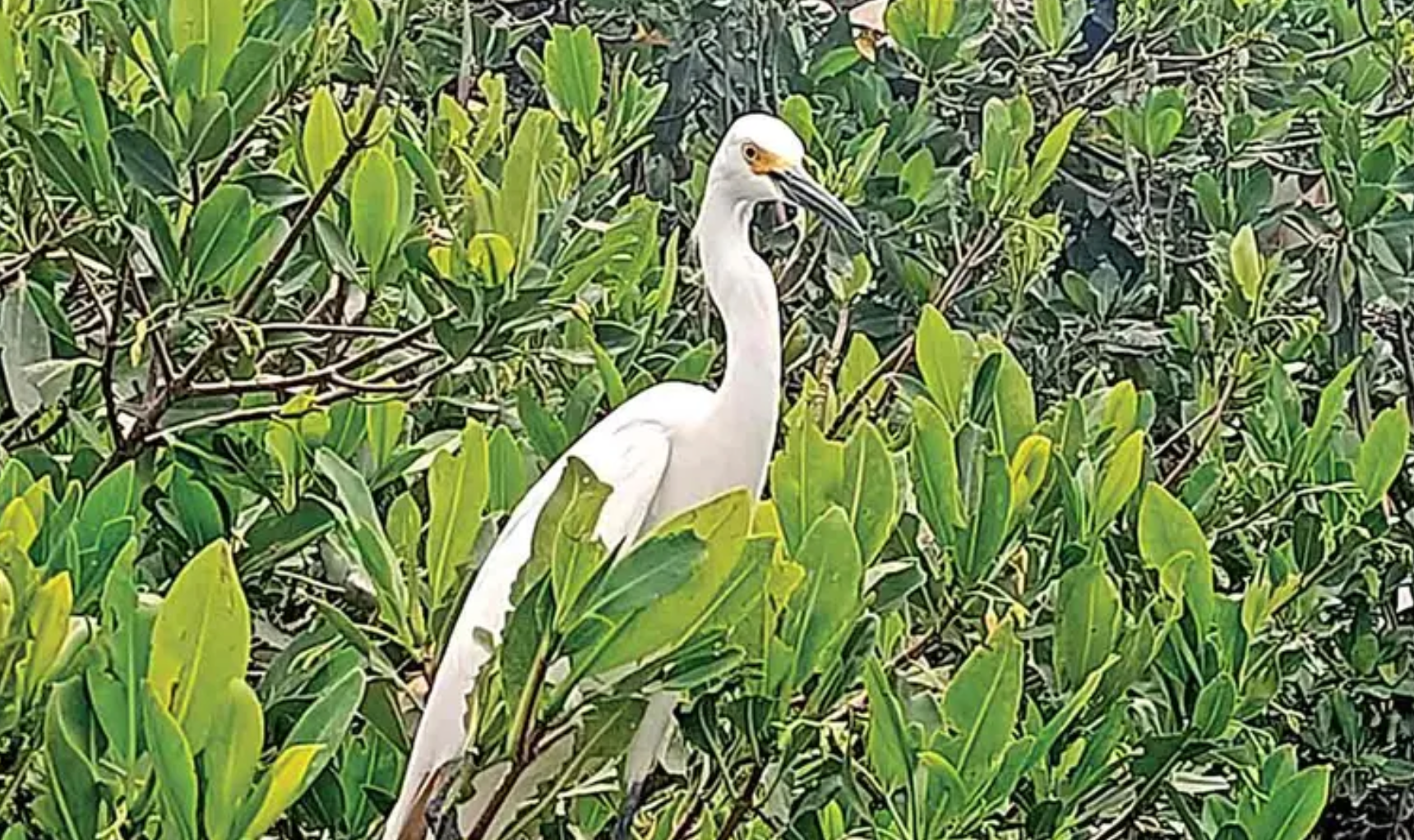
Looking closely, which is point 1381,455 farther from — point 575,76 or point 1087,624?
point 575,76

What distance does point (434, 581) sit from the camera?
1143mm

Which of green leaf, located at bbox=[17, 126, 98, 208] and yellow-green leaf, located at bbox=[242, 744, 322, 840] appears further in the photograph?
green leaf, located at bbox=[17, 126, 98, 208]

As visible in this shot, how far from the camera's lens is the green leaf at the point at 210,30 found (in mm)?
1261

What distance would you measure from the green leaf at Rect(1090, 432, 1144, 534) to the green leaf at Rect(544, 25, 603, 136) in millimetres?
1013

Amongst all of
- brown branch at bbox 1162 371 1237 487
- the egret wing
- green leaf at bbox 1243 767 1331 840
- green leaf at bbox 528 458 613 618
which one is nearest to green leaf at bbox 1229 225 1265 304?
brown branch at bbox 1162 371 1237 487

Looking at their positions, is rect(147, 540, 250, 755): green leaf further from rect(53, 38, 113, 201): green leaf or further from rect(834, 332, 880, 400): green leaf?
rect(834, 332, 880, 400): green leaf

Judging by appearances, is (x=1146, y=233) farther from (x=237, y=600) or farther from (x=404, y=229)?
(x=237, y=600)

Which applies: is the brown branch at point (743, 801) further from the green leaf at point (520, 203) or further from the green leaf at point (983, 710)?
the green leaf at point (520, 203)

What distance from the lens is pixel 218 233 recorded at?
123 centimetres

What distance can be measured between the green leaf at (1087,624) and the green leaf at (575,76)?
1.18m

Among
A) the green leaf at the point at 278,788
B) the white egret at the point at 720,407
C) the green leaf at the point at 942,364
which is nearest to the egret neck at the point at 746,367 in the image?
the white egret at the point at 720,407

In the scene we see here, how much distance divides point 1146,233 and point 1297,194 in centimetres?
24

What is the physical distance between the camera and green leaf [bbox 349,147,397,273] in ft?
4.58

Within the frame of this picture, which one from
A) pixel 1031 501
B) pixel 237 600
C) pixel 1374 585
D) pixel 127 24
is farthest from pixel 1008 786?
pixel 1374 585
